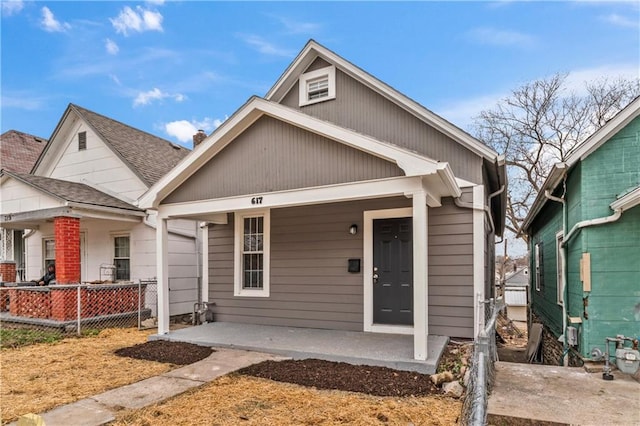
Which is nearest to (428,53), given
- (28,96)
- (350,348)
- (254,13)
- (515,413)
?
(254,13)

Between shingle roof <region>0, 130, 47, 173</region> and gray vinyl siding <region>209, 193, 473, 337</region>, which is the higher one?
shingle roof <region>0, 130, 47, 173</region>

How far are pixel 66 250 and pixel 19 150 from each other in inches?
384

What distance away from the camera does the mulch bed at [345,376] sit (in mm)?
4289

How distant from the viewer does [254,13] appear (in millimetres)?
9711

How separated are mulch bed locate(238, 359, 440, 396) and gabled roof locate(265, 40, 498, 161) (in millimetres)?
3753

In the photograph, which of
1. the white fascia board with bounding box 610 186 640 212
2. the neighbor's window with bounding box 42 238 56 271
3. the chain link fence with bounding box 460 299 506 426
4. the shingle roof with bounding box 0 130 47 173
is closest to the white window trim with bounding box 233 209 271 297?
the chain link fence with bounding box 460 299 506 426

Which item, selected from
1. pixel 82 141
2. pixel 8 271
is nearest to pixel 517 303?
pixel 82 141

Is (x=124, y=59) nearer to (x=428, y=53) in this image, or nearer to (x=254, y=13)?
(x=254, y=13)

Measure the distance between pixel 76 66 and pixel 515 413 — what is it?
568 inches

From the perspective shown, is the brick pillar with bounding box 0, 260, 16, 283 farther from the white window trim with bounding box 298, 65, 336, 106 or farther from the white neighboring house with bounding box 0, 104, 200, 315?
the white window trim with bounding box 298, 65, 336, 106

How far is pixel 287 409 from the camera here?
3.83 m

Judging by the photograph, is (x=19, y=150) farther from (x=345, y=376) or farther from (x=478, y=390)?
(x=478, y=390)

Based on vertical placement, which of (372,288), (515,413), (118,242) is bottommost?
(515,413)

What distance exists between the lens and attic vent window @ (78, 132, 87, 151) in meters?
10.9
